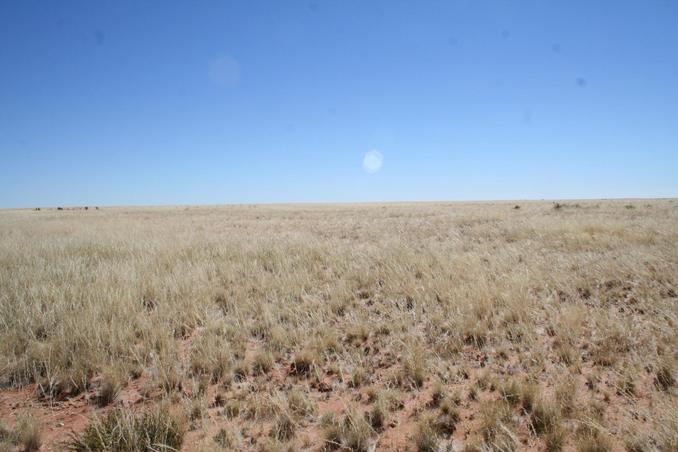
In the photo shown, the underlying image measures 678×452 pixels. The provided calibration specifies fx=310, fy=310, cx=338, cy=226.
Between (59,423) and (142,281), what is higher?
(142,281)

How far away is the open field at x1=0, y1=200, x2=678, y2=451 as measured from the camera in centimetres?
280

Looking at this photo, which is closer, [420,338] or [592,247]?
[420,338]

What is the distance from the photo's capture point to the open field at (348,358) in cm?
280

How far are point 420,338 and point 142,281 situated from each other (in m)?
5.75

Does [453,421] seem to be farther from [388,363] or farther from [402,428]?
[388,363]

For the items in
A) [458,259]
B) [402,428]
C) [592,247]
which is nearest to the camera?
[402,428]

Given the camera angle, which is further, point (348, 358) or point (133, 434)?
point (348, 358)

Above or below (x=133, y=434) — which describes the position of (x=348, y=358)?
below

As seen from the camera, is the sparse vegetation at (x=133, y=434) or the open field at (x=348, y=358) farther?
the open field at (x=348, y=358)

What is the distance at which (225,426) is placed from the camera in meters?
2.97

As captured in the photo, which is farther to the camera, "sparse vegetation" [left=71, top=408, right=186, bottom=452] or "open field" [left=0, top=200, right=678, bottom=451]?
"open field" [left=0, top=200, right=678, bottom=451]

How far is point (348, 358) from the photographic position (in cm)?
408

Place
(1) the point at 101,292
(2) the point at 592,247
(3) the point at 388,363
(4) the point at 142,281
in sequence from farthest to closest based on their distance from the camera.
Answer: (2) the point at 592,247, (4) the point at 142,281, (1) the point at 101,292, (3) the point at 388,363

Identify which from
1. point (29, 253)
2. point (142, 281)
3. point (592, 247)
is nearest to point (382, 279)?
point (142, 281)
